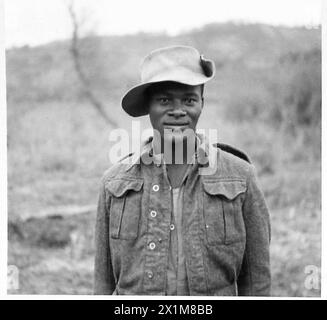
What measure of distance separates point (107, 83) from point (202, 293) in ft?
4.70

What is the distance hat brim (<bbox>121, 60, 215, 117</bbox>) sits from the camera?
4.66ft

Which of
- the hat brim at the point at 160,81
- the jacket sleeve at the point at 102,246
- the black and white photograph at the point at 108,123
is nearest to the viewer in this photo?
the hat brim at the point at 160,81

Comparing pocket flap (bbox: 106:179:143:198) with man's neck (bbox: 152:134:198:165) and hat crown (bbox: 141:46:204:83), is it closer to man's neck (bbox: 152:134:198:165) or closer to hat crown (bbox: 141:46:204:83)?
man's neck (bbox: 152:134:198:165)

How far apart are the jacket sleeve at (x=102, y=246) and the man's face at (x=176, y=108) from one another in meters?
0.27

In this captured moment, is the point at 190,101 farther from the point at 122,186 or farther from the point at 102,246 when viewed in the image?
the point at 102,246

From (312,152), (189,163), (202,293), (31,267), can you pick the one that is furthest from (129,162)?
(312,152)

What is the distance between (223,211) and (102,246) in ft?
1.23

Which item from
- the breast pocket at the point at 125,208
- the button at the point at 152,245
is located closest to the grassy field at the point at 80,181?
the breast pocket at the point at 125,208

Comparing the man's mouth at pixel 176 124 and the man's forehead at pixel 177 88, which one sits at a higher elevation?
the man's forehead at pixel 177 88

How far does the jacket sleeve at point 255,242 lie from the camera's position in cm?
148

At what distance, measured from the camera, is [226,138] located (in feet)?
8.46

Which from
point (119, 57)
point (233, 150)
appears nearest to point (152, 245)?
point (233, 150)

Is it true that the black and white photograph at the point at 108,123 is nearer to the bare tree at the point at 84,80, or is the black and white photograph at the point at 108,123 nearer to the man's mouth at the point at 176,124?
the bare tree at the point at 84,80

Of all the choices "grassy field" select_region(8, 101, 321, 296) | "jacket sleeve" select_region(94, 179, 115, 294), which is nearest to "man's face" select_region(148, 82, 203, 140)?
"jacket sleeve" select_region(94, 179, 115, 294)
